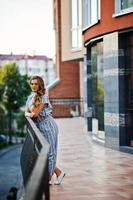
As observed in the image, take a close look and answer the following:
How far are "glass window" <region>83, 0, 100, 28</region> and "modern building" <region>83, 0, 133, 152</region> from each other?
0.22 feet

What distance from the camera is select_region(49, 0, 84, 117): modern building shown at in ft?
81.8

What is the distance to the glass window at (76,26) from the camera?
78.6ft

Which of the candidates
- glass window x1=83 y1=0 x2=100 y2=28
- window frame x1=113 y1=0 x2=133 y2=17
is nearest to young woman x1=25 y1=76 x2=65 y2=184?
window frame x1=113 y1=0 x2=133 y2=17

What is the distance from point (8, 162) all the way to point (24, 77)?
58.3ft

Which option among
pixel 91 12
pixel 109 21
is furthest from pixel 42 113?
pixel 91 12

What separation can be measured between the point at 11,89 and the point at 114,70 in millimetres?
31138

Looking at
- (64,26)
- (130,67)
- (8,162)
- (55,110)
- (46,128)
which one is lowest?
(8,162)

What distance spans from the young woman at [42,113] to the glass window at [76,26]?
54.7 ft

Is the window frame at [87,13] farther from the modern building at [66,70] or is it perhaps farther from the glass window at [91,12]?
the modern building at [66,70]

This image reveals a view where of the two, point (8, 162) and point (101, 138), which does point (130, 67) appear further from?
point (8, 162)

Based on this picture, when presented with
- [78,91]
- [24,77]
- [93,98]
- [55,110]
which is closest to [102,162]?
[93,98]

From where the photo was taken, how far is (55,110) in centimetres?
2955

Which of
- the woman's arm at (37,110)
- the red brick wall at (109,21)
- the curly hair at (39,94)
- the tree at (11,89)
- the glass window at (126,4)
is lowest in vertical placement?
the tree at (11,89)

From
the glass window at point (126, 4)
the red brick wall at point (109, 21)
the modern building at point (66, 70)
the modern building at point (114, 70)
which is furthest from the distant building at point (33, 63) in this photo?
the glass window at point (126, 4)
